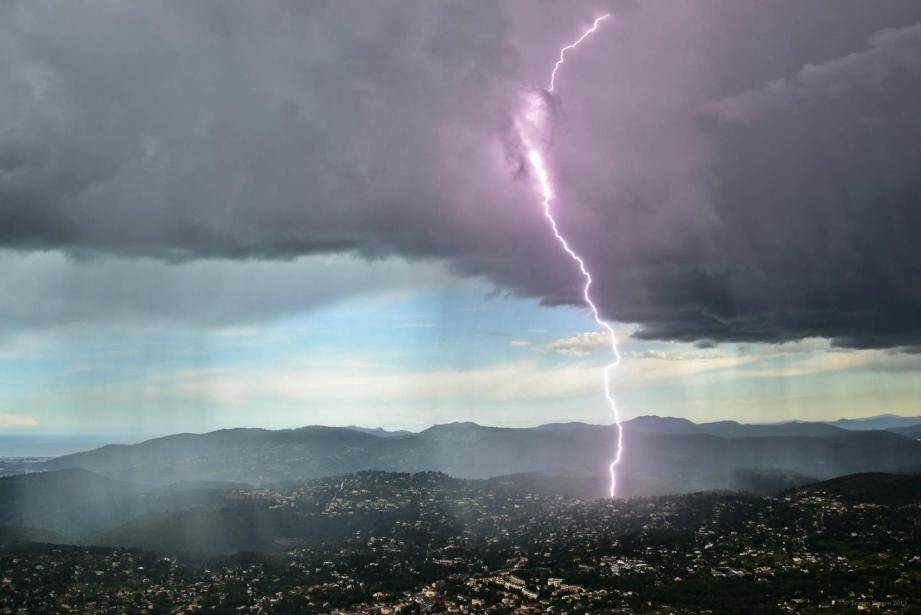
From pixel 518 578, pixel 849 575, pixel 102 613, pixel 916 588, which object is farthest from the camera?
pixel 518 578

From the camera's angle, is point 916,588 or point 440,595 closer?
point 916,588

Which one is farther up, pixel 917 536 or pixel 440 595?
pixel 917 536

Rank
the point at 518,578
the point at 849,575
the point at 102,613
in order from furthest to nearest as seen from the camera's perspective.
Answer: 1. the point at 518,578
2. the point at 102,613
3. the point at 849,575

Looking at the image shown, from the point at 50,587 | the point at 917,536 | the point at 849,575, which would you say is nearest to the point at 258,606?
the point at 50,587

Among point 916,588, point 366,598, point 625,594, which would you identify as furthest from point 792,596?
point 366,598

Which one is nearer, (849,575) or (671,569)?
(849,575)

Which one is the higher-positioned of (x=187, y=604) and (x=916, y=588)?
(x=916, y=588)

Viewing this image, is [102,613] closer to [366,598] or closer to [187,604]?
[187,604]

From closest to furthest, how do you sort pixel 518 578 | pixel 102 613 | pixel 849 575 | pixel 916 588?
pixel 916 588
pixel 849 575
pixel 102 613
pixel 518 578

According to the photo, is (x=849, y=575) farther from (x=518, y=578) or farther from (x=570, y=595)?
(x=518, y=578)
